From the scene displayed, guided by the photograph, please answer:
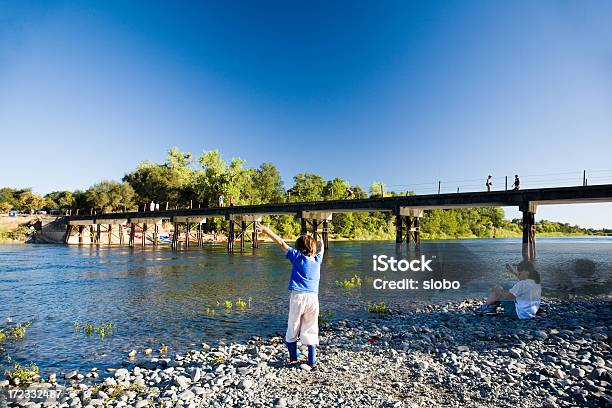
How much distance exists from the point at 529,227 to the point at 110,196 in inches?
3086

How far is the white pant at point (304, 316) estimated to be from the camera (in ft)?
22.8

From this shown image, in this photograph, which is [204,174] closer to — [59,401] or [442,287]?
[442,287]

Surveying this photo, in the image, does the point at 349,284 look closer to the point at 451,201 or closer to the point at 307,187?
the point at 451,201

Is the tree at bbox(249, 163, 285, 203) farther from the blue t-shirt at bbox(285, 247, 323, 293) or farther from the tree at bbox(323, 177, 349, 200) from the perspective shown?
the blue t-shirt at bbox(285, 247, 323, 293)

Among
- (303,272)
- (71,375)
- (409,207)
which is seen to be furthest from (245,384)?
(409,207)

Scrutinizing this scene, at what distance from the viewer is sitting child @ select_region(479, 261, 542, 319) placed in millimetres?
10211

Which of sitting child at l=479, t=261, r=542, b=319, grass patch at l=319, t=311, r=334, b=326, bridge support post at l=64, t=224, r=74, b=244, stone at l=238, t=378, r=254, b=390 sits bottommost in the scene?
bridge support post at l=64, t=224, r=74, b=244

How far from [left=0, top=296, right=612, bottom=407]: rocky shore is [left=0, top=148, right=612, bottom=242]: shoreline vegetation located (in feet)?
191

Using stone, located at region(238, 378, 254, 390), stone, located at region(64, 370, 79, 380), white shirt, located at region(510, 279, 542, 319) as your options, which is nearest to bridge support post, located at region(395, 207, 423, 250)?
white shirt, located at region(510, 279, 542, 319)

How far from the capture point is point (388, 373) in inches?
275

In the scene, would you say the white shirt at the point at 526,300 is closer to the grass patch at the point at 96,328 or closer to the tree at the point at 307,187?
the grass patch at the point at 96,328

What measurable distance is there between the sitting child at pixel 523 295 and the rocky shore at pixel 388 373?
1.48 ft

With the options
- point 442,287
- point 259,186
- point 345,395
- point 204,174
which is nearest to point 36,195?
point 204,174

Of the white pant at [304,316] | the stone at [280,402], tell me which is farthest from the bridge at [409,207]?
the stone at [280,402]
